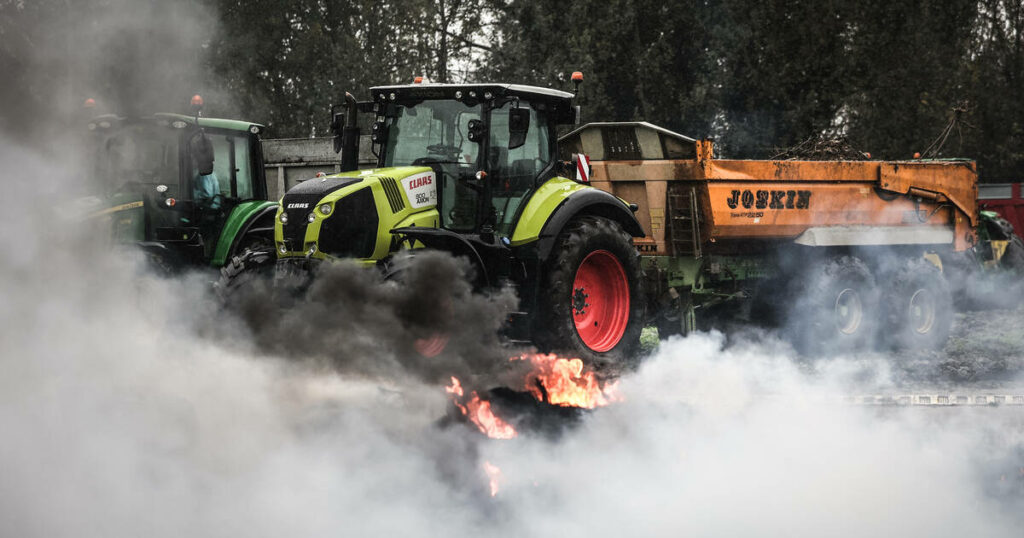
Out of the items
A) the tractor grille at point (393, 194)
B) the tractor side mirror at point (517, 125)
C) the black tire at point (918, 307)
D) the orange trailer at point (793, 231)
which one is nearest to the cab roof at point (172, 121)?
the tractor grille at point (393, 194)

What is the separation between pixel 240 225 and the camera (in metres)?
10.6

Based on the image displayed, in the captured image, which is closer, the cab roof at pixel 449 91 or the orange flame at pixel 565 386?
the orange flame at pixel 565 386

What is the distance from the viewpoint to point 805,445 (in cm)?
734

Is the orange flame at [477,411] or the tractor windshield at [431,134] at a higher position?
the tractor windshield at [431,134]

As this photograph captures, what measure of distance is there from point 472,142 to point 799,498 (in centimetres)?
360

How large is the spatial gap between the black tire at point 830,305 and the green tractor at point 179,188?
224 inches

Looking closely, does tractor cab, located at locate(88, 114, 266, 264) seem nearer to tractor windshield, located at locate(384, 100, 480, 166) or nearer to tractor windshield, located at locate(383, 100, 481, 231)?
tractor windshield, located at locate(384, 100, 480, 166)

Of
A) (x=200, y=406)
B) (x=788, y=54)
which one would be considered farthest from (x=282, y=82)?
(x=200, y=406)

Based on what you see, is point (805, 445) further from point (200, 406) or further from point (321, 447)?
point (200, 406)

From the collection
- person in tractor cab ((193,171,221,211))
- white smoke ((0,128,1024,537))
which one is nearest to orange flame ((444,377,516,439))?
white smoke ((0,128,1024,537))

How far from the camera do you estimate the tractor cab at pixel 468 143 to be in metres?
8.07

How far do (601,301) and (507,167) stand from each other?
1397 millimetres

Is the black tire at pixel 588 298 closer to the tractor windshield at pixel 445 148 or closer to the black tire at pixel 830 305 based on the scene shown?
the tractor windshield at pixel 445 148

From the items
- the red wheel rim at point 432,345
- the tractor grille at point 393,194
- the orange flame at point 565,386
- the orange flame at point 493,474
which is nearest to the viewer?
the orange flame at point 493,474
